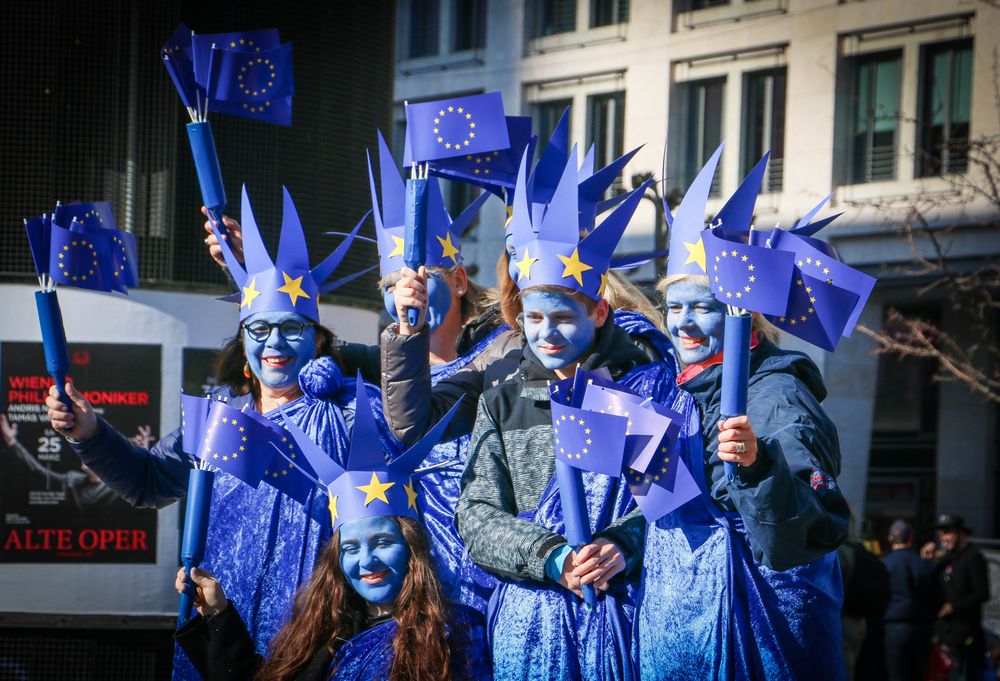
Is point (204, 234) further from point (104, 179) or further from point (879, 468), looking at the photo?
point (879, 468)

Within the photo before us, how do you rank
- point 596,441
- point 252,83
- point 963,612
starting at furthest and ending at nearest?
point 963,612 < point 252,83 < point 596,441

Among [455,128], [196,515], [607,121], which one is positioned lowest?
[196,515]

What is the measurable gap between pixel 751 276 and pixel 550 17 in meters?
18.8

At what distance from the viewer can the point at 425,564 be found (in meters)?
4.54

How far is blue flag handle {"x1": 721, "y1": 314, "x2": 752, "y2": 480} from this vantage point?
3.76m

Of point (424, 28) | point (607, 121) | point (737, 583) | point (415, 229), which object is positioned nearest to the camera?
point (737, 583)

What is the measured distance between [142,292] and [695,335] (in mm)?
4618

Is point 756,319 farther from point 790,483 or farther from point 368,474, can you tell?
point 368,474

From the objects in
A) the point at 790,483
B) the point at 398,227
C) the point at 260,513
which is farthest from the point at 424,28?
the point at 790,483

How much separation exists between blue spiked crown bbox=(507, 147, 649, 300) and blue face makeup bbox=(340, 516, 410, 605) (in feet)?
2.68

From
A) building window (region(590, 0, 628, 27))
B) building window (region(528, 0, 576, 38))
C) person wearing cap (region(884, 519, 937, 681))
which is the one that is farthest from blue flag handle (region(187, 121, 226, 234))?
building window (region(528, 0, 576, 38))

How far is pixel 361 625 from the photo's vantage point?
4590 millimetres

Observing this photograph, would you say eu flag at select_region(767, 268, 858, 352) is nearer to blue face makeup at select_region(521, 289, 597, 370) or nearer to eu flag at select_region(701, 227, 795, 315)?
eu flag at select_region(701, 227, 795, 315)

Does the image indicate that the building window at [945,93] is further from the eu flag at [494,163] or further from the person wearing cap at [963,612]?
the eu flag at [494,163]
